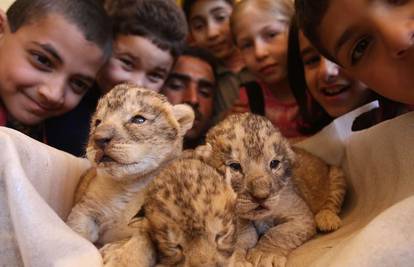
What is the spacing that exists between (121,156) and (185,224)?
0.29 meters

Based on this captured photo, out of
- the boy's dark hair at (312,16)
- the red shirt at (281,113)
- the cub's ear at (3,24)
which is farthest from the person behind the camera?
the red shirt at (281,113)

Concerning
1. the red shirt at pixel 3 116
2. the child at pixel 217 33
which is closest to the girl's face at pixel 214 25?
the child at pixel 217 33

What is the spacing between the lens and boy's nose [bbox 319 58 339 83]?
1.72m

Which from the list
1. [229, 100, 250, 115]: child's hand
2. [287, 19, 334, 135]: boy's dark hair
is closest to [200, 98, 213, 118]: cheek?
[229, 100, 250, 115]: child's hand

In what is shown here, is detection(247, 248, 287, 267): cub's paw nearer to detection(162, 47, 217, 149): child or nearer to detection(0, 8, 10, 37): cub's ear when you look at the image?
detection(162, 47, 217, 149): child

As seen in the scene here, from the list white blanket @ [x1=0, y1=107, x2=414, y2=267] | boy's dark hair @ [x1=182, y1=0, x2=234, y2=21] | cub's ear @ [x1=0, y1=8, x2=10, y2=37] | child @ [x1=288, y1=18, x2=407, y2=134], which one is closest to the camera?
white blanket @ [x1=0, y1=107, x2=414, y2=267]

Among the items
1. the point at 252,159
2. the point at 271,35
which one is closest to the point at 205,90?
the point at 271,35

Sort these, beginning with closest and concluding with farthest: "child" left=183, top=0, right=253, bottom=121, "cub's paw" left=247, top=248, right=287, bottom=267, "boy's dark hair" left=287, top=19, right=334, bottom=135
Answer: "cub's paw" left=247, top=248, right=287, bottom=267 → "boy's dark hair" left=287, top=19, right=334, bottom=135 → "child" left=183, top=0, right=253, bottom=121

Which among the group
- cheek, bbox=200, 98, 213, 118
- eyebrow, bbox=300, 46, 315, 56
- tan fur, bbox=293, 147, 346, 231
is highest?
eyebrow, bbox=300, 46, 315, 56

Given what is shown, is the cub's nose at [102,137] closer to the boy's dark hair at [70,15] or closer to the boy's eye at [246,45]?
the boy's dark hair at [70,15]

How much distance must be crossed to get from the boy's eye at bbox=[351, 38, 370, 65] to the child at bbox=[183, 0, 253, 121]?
5.27 feet

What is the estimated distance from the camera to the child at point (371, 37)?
95cm

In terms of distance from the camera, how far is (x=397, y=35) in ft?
3.10

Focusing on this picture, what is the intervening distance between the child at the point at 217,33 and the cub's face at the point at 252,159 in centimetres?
150
